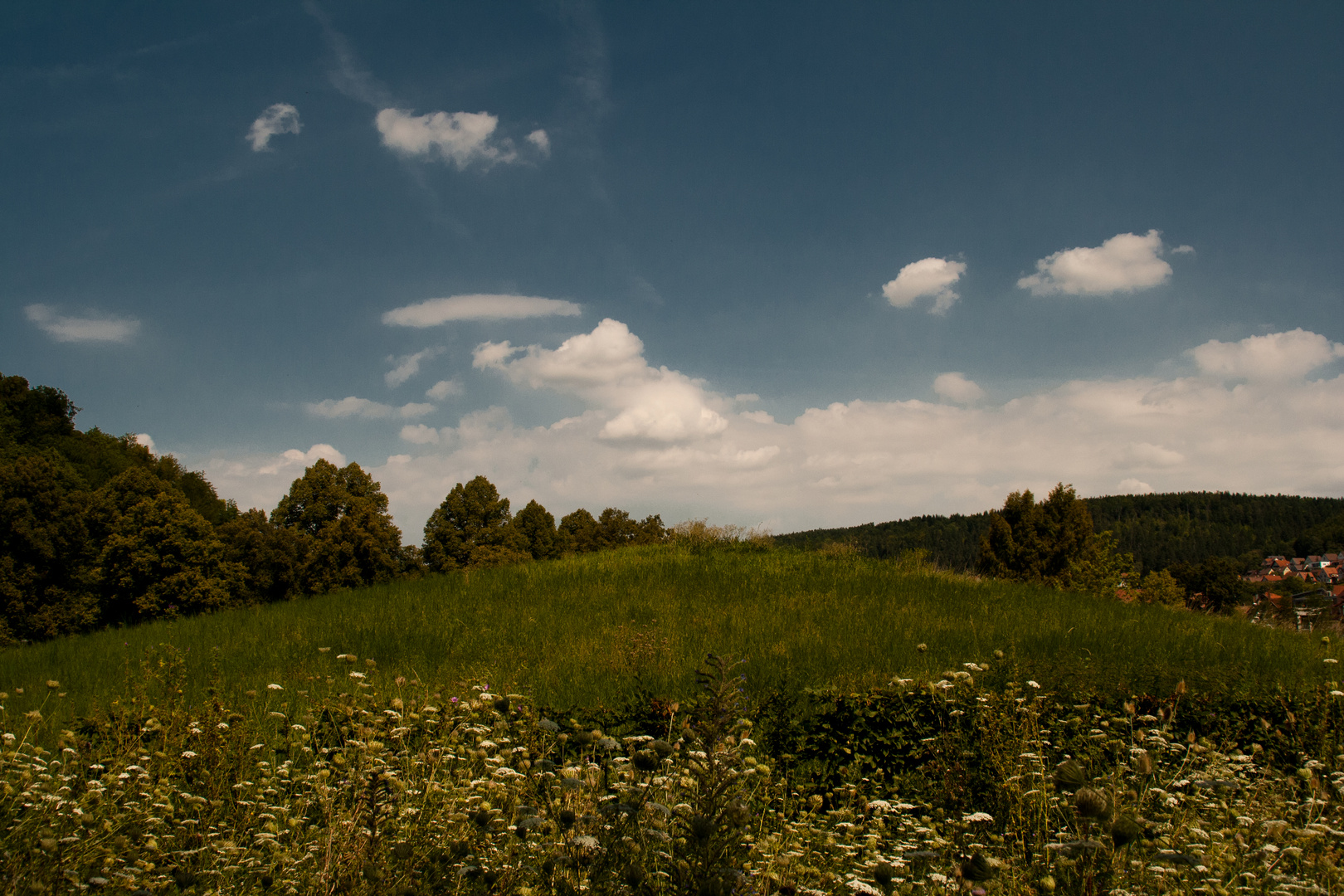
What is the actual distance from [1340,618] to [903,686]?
10.2m

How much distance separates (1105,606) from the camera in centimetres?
1041

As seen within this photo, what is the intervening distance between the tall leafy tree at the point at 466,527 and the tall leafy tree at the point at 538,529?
7.83 m

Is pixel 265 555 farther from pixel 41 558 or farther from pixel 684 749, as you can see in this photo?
pixel 684 749

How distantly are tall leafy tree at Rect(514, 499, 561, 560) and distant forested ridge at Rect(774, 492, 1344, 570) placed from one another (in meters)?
46.8

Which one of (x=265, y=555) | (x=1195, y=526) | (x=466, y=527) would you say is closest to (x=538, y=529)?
(x=466, y=527)

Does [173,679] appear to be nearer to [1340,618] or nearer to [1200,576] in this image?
[1340,618]

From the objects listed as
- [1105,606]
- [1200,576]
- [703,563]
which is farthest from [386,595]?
[1200,576]

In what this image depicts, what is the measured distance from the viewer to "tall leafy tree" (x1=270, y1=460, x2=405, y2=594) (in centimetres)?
2920

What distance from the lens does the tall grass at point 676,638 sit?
6242 mm

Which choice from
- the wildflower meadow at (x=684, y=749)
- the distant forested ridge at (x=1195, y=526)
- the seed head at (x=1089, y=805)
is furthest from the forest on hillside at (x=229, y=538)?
the distant forested ridge at (x=1195, y=526)

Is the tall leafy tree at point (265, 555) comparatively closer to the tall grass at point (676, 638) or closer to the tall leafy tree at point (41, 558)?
the tall leafy tree at point (41, 558)

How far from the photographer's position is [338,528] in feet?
96.9

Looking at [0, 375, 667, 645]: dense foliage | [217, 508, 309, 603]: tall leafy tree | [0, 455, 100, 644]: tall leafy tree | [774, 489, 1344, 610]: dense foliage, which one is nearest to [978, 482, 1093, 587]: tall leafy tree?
[774, 489, 1344, 610]: dense foliage

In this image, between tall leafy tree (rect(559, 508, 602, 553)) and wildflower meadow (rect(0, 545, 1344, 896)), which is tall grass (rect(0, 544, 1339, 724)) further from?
tall leafy tree (rect(559, 508, 602, 553))
